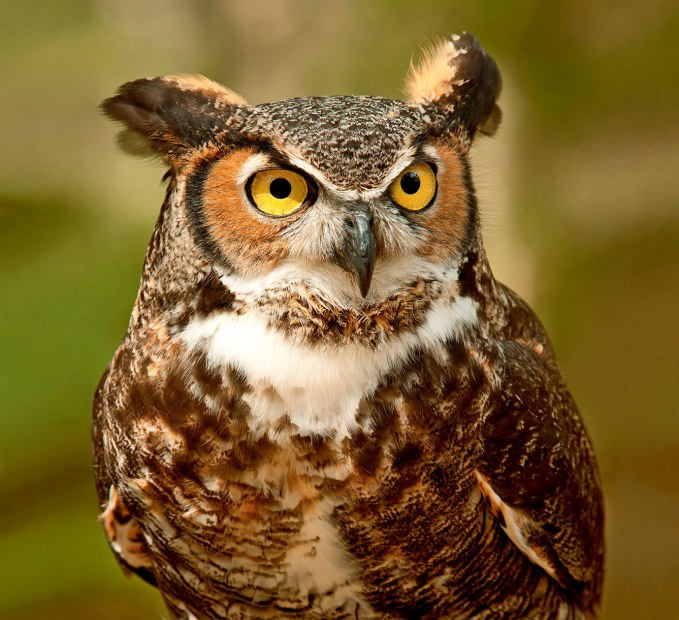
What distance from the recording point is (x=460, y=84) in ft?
5.07

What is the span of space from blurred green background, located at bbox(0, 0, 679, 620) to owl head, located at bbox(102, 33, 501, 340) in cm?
164

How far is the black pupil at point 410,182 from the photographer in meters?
1.35

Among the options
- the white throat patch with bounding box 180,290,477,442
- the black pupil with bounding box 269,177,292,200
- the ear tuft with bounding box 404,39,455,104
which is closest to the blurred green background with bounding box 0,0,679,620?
the ear tuft with bounding box 404,39,455,104

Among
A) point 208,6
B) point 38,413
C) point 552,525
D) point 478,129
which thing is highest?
point 208,6

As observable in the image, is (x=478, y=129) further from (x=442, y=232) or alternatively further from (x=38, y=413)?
(x=38, y=413)

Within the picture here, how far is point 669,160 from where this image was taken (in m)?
3.21

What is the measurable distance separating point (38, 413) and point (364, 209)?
2101mm

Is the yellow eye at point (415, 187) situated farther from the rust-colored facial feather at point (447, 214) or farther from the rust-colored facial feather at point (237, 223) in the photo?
the rust-colored facial feather at point (237, 223)

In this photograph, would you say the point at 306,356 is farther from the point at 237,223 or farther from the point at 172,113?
the point at 172,113

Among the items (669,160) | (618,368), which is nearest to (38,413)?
(618,368)

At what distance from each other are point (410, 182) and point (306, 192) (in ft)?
0.52

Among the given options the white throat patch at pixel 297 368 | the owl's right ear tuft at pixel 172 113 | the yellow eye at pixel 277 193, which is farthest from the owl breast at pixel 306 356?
the owl's right ear tuft at pixel 172 113

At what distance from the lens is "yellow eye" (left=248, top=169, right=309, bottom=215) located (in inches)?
51.8

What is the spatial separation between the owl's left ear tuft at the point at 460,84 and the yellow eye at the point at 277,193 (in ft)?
0.91
